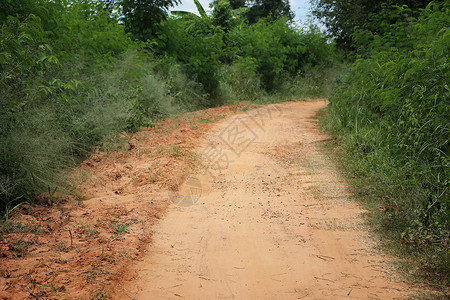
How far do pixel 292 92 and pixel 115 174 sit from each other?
14.4 metres

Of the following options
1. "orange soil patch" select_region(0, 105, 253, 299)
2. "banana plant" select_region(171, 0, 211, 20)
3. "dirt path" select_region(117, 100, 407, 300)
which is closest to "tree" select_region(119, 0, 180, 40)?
"banana plant" select_region(171, 0, 211, 20)

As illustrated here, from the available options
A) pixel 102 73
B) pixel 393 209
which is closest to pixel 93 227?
pixel 393 209

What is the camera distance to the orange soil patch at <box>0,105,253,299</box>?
9.61ft

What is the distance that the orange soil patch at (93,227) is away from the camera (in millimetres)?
2930

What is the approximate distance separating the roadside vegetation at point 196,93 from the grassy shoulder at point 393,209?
18 mm

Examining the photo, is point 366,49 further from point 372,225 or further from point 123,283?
point 123,283

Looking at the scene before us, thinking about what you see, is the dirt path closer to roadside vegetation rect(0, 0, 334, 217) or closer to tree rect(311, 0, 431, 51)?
roadside vegetation rect(0, 0, 334, 217)

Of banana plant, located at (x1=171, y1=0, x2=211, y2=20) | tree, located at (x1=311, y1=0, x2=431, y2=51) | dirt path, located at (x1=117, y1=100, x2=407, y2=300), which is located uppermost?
banana plant, located at (x1=171, y1=0, x2=211, y2=20)

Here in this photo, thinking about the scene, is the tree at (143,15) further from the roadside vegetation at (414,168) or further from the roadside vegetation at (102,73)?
the roadside vegetation at (414,168)

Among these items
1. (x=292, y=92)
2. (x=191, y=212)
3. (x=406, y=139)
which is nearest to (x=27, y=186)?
(x=191, y=212)

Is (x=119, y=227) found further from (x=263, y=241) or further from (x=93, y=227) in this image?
(x=263, y=241)

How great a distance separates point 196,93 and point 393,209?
961cm

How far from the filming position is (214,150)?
7.35m

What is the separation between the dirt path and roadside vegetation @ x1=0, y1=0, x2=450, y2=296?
16.0 inches
